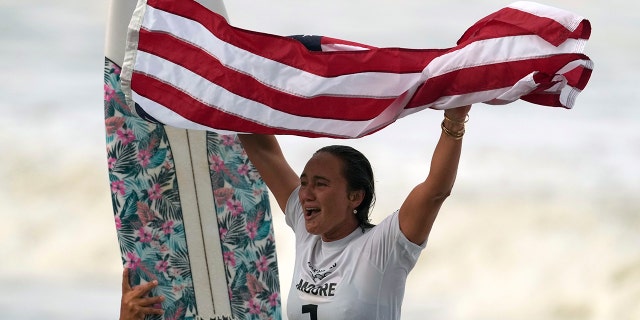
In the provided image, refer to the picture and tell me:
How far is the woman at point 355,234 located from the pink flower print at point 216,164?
3.39ft

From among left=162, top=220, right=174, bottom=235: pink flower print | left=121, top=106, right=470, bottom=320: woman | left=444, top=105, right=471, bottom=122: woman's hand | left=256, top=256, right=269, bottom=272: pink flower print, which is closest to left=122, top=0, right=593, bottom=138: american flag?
left=444, top=105, right=471, bottom=122: woman's hand

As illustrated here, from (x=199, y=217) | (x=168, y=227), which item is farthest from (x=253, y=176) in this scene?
(x=168, y=227)

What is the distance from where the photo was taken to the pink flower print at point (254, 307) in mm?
4723

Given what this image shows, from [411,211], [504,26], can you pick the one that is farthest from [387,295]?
[504,26]

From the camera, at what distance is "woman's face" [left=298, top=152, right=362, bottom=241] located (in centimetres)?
353

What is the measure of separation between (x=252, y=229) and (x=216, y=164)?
0.31 meters

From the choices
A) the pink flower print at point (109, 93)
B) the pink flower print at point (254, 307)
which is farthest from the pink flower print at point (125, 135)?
the pink flower print at point (254, 307)

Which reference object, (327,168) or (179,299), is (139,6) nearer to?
(327,168)

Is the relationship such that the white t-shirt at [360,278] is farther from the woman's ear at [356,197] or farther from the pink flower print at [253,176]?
the pink flower print at [253,176]

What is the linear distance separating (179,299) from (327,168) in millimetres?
1359

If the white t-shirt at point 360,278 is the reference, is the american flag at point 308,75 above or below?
above

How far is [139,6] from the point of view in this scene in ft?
12.1

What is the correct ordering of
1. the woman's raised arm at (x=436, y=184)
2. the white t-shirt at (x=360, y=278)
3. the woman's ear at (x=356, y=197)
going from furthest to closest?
the woman's ear at (x=356, y=197) → the white t-shirt at (x=360, y=278) → the woman's raised arm at (x=436, y=184)

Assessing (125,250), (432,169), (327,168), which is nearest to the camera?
(432,169)
